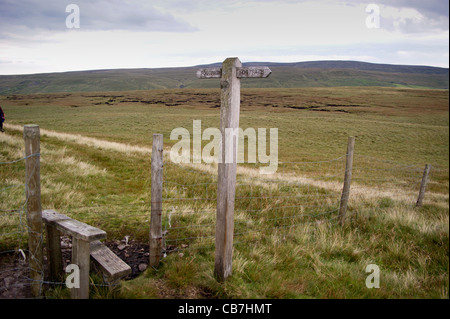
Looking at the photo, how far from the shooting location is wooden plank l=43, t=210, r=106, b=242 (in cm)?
345

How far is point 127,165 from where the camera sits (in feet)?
39.3

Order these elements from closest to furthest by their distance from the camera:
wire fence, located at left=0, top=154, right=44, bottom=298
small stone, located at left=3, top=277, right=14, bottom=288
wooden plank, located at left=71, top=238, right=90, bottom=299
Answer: wooden plank, located at left=71, top=238, right=90, bottom=299
wire fence, located at left=0, top=154, right=44, bottom=298
small stone, located at left=3, top=277, right=14, bottom=288

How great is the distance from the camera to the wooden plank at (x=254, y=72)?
11.4 ft

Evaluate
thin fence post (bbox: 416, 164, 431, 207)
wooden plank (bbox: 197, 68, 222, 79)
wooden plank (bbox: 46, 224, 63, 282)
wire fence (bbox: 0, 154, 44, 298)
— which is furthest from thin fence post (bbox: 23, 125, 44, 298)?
thin fence post (bbox: 416, 164, 431, 207)

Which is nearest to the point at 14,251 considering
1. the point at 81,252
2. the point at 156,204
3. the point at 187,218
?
the point at 81,252

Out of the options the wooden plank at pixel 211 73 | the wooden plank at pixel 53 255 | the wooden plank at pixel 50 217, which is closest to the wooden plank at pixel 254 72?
the wooden plank at pixel 211 73

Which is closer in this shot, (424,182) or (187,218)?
(187,218)

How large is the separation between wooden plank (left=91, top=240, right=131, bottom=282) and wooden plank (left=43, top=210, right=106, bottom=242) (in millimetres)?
473

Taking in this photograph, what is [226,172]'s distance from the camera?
12.5ft

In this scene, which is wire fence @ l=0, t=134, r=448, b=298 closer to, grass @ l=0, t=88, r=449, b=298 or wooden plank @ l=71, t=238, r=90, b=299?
grass @ l=0, t=88, r=449, b=298

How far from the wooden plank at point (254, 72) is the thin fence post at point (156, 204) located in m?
1.53

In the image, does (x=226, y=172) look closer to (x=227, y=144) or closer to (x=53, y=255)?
(x=227, y=144)

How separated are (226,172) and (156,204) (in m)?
1.28
